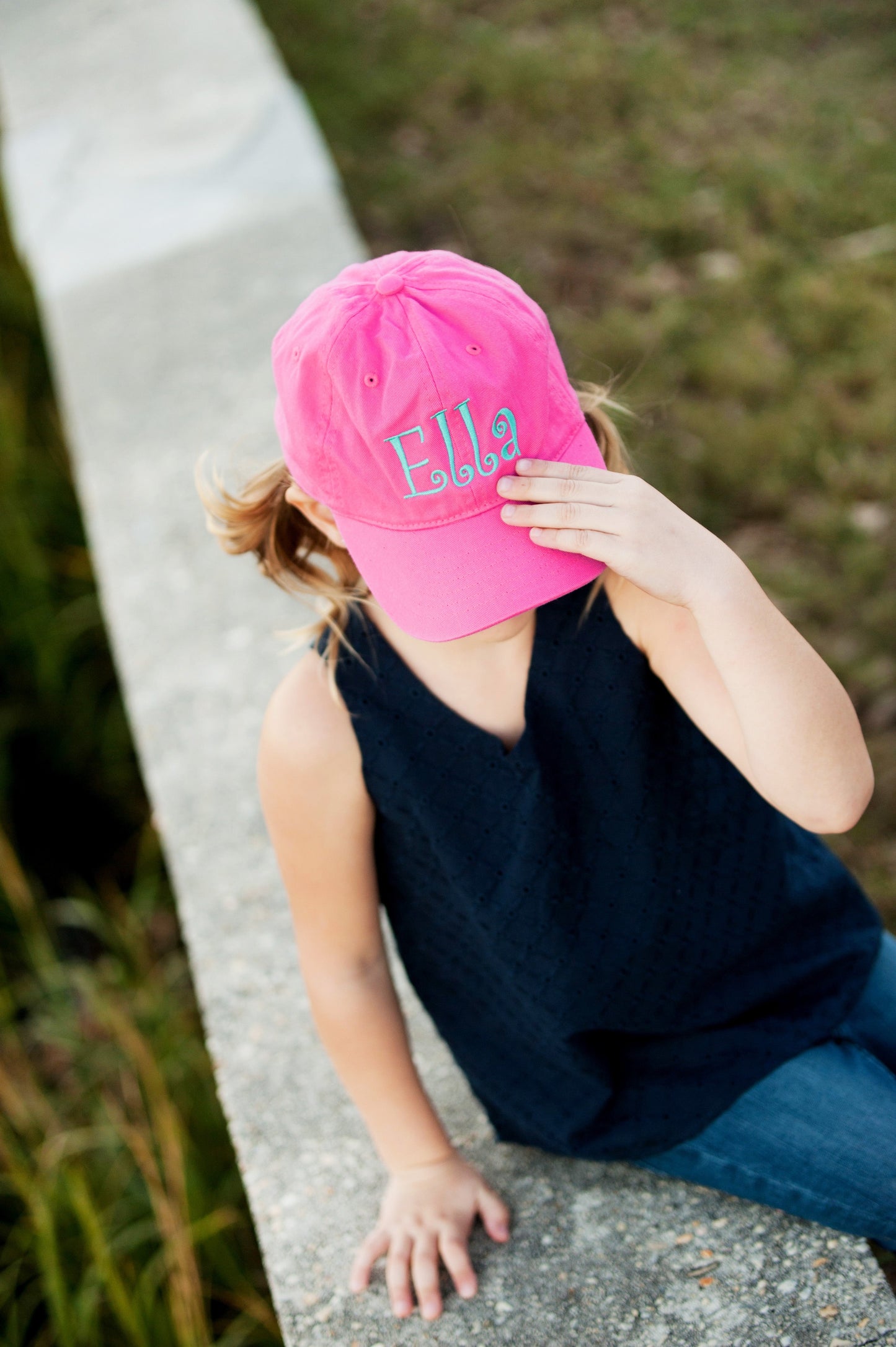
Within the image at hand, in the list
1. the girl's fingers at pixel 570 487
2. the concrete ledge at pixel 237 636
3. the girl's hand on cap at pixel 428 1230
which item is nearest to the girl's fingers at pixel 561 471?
the girl's fingers at pixel 570 487

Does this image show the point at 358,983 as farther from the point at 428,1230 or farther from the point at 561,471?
the point at 561,471

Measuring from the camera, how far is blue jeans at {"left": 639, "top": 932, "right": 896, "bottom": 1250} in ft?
4.58

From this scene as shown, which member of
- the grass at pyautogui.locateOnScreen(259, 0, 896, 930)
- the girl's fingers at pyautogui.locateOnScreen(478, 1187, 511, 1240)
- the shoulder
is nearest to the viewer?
the shoulder

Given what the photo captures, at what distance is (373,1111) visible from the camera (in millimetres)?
1526

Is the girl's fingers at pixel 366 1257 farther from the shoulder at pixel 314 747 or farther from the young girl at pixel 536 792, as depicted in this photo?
the shoulder at pixel 314 747

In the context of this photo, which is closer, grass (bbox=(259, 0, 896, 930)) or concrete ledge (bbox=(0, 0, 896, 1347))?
concrete ledge (bbox=(0, 0, 896, 1347))

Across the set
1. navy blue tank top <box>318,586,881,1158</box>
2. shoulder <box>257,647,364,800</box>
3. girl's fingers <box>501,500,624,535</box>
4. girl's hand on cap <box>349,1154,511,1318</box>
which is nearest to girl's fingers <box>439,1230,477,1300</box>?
girl's hand on cap <box>349,1154,511,1318</box>

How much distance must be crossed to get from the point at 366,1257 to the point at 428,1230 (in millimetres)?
91

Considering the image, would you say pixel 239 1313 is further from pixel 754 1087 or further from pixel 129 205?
pixel 129 205

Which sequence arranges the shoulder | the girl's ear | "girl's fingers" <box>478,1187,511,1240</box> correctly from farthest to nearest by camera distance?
"girl's fingers" <box>478,1187,511,1240</box> → the shoulder → the girl's ear

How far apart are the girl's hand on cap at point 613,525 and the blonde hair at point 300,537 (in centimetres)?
19

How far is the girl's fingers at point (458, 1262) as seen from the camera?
1.45m

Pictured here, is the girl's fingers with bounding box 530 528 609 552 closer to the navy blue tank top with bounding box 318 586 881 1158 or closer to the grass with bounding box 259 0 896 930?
the navy blue tank top with bounding box 318 586 881 1158

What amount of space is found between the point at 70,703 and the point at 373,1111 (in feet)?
6.29
